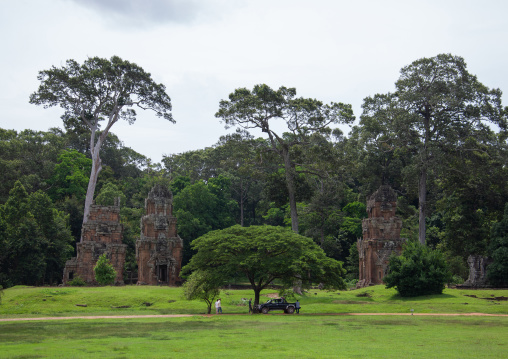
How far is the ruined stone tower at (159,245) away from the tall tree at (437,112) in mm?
23514

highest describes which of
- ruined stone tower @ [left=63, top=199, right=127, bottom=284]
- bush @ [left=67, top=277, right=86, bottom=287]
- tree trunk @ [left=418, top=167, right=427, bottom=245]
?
tree trunk @ [left=418, top=167, right=427, bottom=245]

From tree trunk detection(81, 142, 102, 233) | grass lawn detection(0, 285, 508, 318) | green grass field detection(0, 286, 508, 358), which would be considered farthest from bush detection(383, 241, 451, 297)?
tree trunk detection(81, 142, 102, 233)

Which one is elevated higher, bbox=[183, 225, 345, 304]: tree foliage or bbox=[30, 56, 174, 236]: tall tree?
bbox=[30, 56, 174, 236]: tall tree

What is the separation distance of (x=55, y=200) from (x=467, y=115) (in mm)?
53626

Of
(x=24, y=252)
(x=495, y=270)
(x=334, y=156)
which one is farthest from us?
(x=24, y=252)

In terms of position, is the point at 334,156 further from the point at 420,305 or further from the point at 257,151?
the point at 420,305

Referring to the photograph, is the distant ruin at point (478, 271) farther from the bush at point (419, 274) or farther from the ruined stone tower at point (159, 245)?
the ruined stone tower at point (159, 245)

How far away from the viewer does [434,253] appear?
37438 millimetres

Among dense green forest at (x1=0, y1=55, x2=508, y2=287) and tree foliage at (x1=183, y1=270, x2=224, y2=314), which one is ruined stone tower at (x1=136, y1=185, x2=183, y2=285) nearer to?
dense green forest at (x1=0, y1=55, x2=508, y2=287)

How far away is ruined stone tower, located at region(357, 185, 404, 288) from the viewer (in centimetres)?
5019

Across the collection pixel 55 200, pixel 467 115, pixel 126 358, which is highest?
pixel 467 115

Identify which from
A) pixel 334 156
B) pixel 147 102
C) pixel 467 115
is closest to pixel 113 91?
pixel 147 102

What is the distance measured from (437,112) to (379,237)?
12990 mm

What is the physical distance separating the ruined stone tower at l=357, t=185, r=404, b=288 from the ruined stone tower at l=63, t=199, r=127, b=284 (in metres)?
23.7
